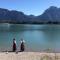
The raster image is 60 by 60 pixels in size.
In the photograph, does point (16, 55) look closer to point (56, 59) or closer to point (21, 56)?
point (21, 56)

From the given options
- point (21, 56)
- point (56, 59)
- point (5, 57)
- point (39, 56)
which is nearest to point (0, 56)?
point (5, 57)

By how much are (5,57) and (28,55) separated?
63.1 inches

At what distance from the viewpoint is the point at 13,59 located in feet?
48.4

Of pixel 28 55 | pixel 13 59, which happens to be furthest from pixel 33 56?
pixel 13 59

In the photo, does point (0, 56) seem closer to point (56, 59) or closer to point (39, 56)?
point (39, 56)

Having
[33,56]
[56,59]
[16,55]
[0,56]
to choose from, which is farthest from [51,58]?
[0,56]

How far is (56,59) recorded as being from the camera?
14.7 metres

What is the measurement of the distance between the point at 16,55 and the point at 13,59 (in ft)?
2.70

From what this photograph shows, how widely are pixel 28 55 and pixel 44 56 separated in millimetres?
1123

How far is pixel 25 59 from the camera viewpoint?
14695mm

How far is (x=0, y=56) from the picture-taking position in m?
15.2

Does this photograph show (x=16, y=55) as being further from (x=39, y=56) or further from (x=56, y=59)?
(x=56, y=59)

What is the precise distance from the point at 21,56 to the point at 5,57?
3.63ft

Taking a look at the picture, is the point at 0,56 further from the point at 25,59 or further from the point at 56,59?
the point at 56,59
